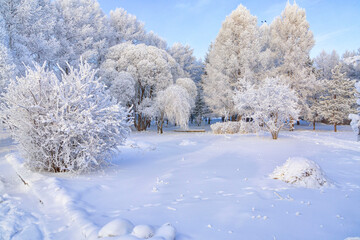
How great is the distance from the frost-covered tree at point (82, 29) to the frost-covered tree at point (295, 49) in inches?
686

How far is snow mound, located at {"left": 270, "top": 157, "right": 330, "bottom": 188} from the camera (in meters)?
4.83

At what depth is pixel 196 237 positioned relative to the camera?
2746 mm

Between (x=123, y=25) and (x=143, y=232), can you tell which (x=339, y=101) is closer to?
(x=123, y=25)

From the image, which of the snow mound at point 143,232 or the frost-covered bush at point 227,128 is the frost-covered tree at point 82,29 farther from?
the snow mound at point 143,232

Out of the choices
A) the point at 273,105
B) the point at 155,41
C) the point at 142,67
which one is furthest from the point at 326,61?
the point at 142,67

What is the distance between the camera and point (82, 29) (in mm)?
21641

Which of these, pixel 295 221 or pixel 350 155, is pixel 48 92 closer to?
pixel 295 221


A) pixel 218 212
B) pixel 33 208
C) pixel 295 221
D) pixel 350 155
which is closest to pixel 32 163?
pixel 33 208

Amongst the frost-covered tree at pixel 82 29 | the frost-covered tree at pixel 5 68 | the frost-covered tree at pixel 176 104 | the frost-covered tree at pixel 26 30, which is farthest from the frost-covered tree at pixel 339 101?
the frost-covered tree at pixel 5 68

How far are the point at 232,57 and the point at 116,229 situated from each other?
21169 mm

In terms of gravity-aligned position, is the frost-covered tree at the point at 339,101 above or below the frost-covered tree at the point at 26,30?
below

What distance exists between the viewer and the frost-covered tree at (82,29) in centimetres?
2119

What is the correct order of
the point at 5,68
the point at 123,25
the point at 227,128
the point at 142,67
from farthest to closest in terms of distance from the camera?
1. the point at 123,25
2. the point at 142,67
3. the point at 227,128
4. the point at 5,68

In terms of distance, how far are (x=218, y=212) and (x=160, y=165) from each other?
12.0 feet
